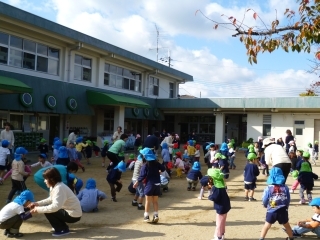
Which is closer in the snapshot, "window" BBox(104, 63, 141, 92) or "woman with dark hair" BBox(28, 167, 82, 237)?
"woman with dark hair" BBox(28, 167, 82, 237)

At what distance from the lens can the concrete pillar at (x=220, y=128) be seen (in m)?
25.3

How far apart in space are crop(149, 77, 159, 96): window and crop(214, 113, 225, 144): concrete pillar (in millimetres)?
5063

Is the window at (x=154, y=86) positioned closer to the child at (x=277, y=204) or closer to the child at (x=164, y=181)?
the child at (x=164, y=181)

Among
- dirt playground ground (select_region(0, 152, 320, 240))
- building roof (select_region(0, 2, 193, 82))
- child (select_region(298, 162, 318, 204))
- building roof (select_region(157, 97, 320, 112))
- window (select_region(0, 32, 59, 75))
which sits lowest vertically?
dirt playground ground (select_region(0, 152, 320, 240))

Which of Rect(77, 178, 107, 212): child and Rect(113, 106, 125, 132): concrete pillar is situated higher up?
Rect(113, 106, 125, 132): concrete pillar

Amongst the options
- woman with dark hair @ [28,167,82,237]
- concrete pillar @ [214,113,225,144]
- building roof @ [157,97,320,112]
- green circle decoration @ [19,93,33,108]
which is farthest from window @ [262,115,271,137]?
woman with dark hair @ [28,167,82,237]

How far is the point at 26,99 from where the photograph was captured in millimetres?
14844

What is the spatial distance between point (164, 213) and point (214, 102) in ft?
60.2

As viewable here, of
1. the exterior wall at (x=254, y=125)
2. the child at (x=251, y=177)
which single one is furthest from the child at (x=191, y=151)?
the exterior wall at (x=254, y=125)

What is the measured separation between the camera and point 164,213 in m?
7.04

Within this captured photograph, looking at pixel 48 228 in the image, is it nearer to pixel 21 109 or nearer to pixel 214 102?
pixel 21 109

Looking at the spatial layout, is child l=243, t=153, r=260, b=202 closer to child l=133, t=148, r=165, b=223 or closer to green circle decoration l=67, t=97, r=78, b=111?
child l=133, t=148, r=165, b=223

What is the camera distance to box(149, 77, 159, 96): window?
25922mm

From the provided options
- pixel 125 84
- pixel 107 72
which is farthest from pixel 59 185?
pixel 125 84
